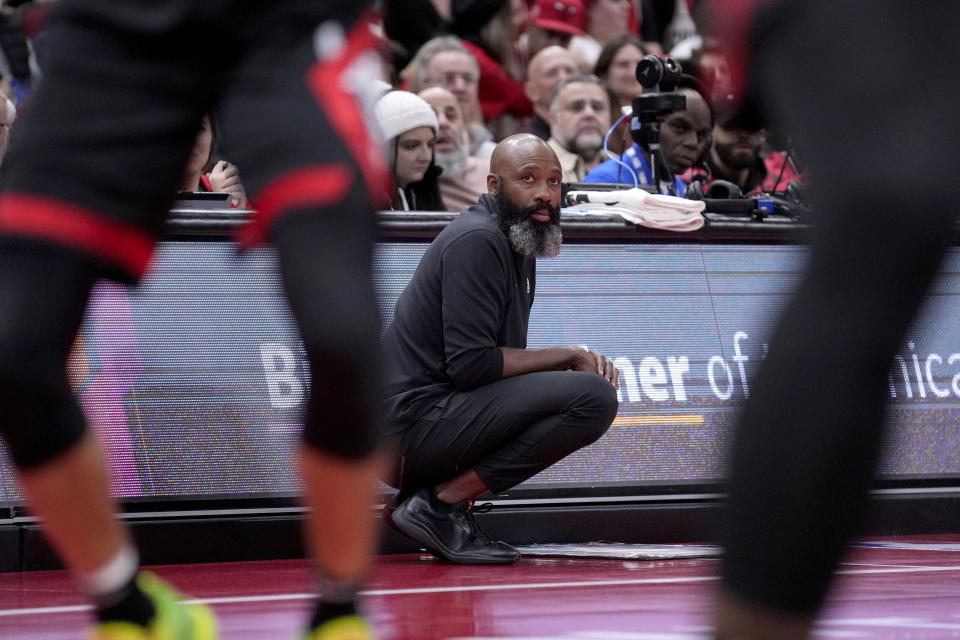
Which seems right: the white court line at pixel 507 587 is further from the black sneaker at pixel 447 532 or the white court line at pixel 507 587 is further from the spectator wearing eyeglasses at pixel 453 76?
the spectator wearing eyeglasses at pixel 453 76

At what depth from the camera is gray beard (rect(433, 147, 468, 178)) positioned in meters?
6.77

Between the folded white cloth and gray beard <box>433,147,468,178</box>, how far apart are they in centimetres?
142

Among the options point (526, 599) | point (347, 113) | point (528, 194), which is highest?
point (347, 113)

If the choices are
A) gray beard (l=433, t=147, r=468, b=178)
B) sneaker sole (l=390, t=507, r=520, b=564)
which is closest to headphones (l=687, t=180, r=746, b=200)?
gray beard (l=433, t=147, r=468, b=178)

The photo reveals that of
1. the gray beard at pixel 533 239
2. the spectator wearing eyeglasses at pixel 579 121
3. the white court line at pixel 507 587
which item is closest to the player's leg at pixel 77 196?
the white court line at pixel 507 587

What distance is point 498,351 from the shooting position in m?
4.76

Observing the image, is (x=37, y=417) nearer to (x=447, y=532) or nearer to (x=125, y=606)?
(x=125, y=606)

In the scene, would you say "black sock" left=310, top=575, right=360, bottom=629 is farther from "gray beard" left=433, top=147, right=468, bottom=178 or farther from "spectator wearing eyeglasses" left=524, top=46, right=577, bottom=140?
"spectator wearing eyeglasses" left=524, top=46, right=577, bottom=140

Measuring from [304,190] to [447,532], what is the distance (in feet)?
9.78

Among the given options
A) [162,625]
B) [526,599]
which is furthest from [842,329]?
[526,599]

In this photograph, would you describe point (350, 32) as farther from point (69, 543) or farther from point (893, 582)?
point (893, 582)

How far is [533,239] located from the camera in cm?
487

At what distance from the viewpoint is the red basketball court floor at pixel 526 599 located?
2980mm

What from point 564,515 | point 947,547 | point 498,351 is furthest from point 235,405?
point 947,547
